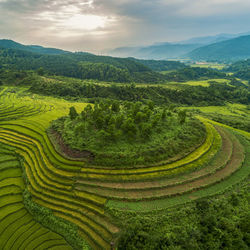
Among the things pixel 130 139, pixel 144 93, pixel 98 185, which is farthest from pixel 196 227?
pixel 144 93

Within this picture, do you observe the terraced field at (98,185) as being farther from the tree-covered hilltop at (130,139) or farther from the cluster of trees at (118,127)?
the cluster of trees at (118,127)

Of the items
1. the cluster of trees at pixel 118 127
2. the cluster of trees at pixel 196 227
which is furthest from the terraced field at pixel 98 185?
the cluster of trees at pixel 118 127

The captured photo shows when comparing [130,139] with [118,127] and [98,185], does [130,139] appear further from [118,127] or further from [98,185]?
[98,185]

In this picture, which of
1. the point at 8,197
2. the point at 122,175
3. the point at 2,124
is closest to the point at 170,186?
the point at 122,175

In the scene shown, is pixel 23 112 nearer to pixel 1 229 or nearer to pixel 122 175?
pixel 1 229

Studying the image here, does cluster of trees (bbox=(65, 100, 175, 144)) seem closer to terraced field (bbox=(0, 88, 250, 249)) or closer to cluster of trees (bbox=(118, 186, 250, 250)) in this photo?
terraced field (bbox=(0, 88, 250, 249))

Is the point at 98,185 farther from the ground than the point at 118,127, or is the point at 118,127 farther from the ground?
the point at 118,127
